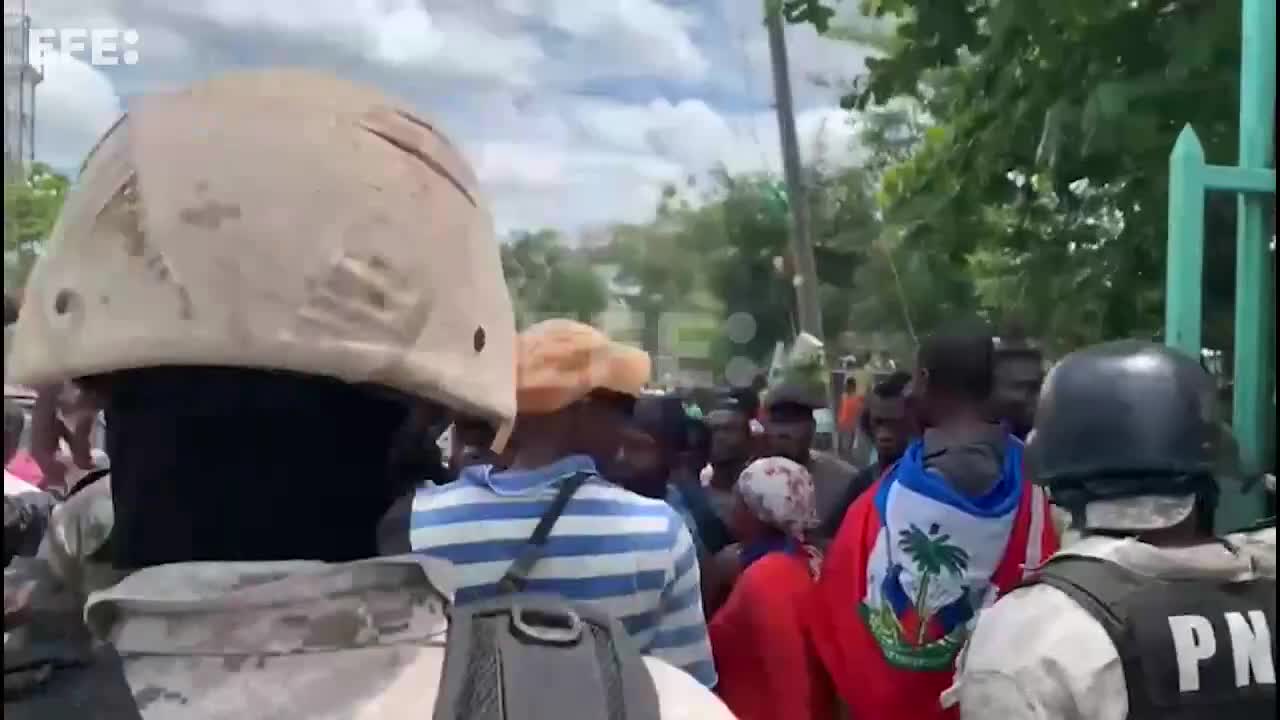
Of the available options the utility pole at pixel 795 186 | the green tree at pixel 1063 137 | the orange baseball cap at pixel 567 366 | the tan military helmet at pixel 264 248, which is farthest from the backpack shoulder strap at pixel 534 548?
the utility pole at pixel 795 186

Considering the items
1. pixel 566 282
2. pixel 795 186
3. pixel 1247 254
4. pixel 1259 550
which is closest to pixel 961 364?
pixel 1247 254

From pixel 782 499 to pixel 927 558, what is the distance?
41 centimetres

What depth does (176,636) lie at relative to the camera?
1.07m

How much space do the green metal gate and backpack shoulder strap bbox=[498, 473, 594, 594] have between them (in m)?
1.35

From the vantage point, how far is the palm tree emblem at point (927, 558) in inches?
112

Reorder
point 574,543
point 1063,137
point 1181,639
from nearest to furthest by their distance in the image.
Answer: point 1181,639
point 574,543
point 1063,137

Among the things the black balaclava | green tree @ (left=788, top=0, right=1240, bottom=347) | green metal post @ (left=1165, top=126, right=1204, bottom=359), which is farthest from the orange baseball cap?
green tree @ (left=788, top=0, right=1240, bottom=347)

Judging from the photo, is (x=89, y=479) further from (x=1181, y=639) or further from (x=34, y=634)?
(x=1181, y=639)

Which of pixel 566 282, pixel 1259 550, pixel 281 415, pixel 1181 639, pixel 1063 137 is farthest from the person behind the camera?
pixel 566 282

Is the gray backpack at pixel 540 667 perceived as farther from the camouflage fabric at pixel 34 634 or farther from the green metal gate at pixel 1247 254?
the green metal gate at pixel 1247 254

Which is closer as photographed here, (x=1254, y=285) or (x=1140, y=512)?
(x=1140, y=512)

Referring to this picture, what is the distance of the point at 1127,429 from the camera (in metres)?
2.33

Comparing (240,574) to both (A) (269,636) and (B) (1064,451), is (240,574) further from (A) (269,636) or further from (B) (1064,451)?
(B) (1064,451)

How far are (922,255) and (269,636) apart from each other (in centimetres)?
531
